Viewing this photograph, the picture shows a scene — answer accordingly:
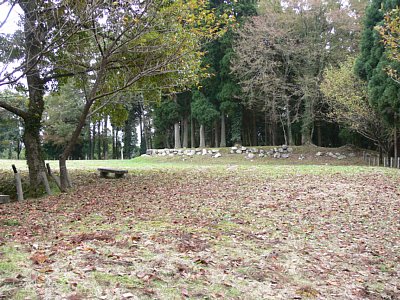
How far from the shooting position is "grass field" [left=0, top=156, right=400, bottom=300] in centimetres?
358

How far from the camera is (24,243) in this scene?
4.63 metres

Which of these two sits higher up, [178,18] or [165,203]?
[178,18]

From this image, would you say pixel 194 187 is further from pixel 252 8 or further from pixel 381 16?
pixel 252 8

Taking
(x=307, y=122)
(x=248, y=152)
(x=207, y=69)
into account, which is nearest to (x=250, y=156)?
(x=248, y=152)

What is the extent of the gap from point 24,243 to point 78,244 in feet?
2.43

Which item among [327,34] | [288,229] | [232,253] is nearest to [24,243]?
[232,253]

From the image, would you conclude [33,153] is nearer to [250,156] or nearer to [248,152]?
[250,156]

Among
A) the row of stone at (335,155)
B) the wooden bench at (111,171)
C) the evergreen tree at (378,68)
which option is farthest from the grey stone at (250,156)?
the wooden bench at (111,171)

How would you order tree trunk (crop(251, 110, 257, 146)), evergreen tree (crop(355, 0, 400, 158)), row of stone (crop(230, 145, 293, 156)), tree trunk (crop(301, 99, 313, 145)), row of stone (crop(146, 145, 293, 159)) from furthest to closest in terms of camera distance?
1. tree trunk (crop(251, 110, 257, 146))
2. row of stone (crop(230, 145, 293, 156))
3. row of stone (crop(146, 145, 293, 159))
4. tree trunk (crop(301, 99, 313, 145))
5. evergreen tree (crop(355, 0, 400, 158))

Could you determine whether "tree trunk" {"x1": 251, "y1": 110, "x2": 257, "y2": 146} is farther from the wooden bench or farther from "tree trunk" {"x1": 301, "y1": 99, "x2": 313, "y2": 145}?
the wooden bench

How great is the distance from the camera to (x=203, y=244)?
5.01m

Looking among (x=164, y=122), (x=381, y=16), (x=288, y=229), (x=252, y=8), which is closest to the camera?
(x=288, y=229)

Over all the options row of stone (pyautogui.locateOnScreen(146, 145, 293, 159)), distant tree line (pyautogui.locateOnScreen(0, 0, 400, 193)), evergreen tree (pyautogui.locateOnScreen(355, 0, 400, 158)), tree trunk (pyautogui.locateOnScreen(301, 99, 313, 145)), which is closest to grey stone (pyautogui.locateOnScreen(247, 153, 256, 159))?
row of stone (pyautogui.locateOnScreen(146, 145, 293, 159))

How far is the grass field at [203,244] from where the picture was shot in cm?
358
